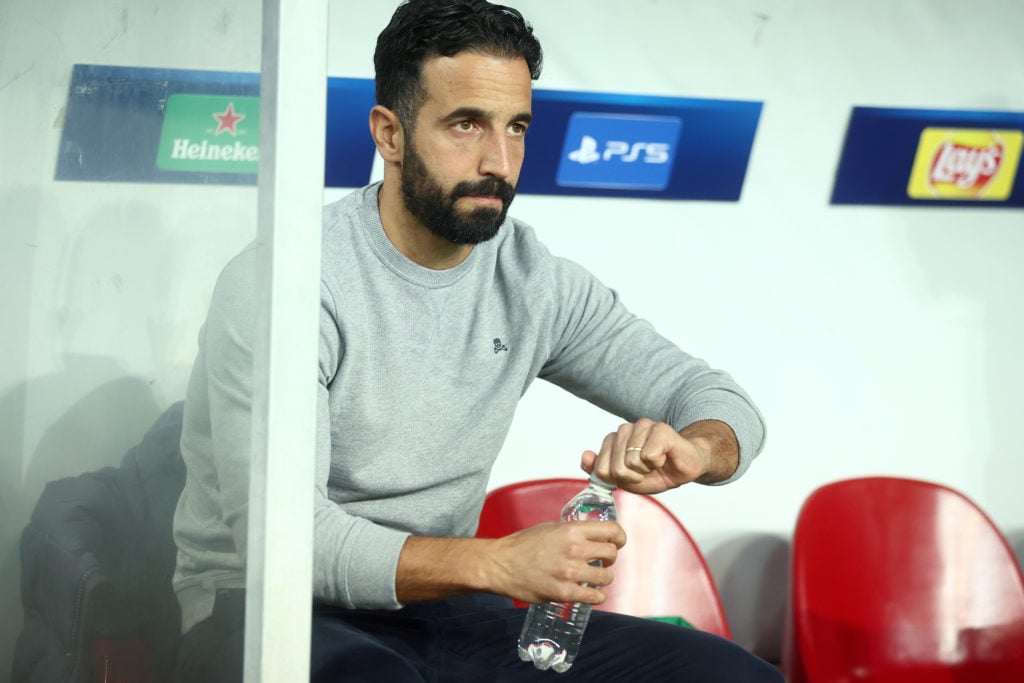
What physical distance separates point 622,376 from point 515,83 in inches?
19.0

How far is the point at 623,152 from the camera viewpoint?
8.96 feet

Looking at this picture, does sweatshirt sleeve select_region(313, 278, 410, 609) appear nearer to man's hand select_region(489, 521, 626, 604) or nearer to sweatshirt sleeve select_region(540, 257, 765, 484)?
man's hand select_region(489, 521, 626, 604)

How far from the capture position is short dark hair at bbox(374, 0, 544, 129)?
169 cm

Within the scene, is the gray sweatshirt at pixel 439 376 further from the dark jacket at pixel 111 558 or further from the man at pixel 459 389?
the dark jacket at pixel 111 558

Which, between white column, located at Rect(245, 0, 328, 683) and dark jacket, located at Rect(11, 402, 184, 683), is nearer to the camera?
→ white column, located at Rect(245, 0, 328, 683)

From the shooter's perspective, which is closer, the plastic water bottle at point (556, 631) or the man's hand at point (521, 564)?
Answer: the man's hand at point (521, 564)

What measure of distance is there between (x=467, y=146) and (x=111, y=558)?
0.95 m

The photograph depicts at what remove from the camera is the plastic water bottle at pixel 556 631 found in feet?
5.06

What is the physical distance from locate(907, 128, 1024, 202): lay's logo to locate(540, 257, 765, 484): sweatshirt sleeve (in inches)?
59.0

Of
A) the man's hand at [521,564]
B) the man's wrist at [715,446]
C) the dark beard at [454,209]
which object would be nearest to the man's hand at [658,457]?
the man's wrist at [715,446]

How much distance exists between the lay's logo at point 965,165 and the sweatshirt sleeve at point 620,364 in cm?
150

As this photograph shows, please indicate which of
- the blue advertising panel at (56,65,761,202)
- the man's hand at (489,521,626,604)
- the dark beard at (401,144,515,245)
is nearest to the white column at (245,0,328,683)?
the man's hand at (489,521,626,604)

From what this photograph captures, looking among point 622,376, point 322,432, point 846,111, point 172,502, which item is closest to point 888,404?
point 846,111

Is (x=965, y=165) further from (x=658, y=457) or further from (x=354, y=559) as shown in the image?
(x=354, y=559)
